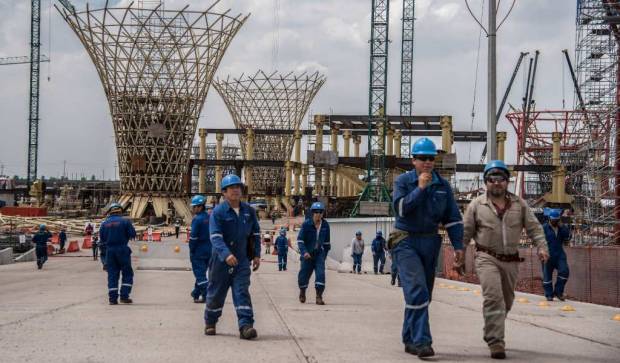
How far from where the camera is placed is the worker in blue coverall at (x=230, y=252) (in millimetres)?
8430

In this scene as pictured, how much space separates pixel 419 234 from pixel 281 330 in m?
2.41

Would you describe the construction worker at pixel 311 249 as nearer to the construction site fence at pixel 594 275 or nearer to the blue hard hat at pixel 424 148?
the construction site fence at pixel 594 275

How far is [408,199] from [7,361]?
3537 mm

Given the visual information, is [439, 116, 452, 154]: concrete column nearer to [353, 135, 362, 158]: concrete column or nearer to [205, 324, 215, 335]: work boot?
[353, 135, 362, 158]: concrete column

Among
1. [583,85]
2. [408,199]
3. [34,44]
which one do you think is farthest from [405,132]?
[408,199]

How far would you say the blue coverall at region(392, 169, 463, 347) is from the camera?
7.19 metres

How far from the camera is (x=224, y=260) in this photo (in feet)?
27.5

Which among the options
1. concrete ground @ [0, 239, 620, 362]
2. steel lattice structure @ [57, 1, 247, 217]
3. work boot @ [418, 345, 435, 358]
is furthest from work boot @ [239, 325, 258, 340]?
steel lattice structure @ [57, 1, 247, 217]

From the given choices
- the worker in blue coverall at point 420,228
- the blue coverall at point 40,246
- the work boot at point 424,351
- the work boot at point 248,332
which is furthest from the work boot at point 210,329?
the blue coverall at point 40,246

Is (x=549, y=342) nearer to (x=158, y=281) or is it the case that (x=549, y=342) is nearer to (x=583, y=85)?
(x=158, y=281)

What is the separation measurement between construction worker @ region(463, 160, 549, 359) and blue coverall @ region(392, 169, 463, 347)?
0.32m

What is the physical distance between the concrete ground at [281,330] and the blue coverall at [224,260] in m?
0.38

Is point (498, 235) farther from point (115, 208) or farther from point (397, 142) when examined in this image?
point (397, 142)

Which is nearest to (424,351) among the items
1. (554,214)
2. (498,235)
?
(498,235)
